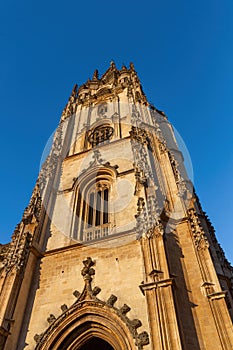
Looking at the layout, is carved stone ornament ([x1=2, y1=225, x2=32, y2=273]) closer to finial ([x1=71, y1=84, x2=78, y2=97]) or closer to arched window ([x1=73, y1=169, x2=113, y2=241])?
arched window ([x1=73, y1=169, x2=113, y2=241])

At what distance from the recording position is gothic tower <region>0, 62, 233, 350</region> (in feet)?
27.1

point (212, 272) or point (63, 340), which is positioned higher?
point (212, 272)

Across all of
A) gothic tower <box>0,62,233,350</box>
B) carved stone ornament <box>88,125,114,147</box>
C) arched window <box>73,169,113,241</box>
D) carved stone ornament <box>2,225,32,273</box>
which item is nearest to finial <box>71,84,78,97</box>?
carved stone ornament <box>88,125,114,147</box>

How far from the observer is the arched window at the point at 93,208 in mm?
13180

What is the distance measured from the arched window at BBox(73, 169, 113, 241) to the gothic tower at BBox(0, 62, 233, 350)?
6 cm

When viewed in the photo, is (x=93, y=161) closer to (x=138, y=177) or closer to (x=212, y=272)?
(x=138, y=177)

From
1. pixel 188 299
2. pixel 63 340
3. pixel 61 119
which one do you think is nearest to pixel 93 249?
pixel 63 340

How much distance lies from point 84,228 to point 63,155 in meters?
6.96

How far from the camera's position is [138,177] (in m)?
12.7

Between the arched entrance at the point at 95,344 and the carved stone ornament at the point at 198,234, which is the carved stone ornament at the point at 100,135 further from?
the arched entrance at the point at 95,344

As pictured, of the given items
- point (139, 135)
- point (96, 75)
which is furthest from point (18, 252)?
point (96, 75)

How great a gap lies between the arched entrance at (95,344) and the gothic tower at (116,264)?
0.17ft

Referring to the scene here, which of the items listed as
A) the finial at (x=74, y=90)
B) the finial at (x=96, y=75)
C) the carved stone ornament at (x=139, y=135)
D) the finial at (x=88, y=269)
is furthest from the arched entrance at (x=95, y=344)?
the finial at (x=96, y=75)

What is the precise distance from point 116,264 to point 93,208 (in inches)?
187
